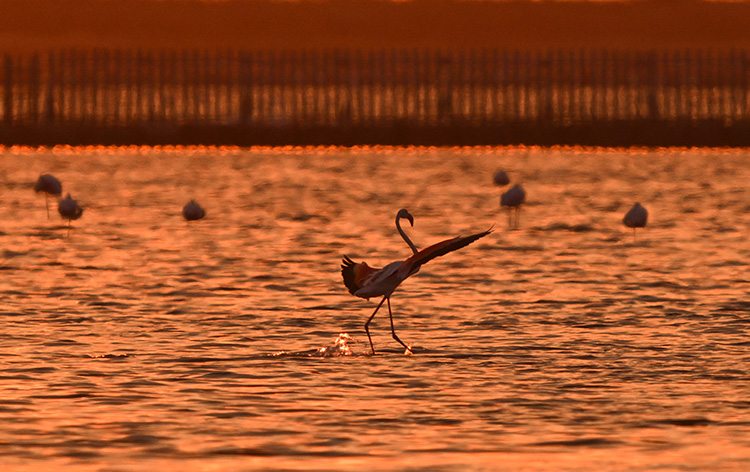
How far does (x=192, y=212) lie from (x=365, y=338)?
985 cm

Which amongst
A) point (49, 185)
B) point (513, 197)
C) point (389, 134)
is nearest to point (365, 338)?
point (513, 197)

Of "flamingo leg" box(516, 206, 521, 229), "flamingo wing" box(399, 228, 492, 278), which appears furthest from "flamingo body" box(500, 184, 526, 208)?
"flamingo wing" box(399, 228, 492, 278)

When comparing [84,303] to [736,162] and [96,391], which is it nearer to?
[96,391]

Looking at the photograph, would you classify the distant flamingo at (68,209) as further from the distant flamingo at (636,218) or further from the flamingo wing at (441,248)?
the flamingo wing at (441,248)

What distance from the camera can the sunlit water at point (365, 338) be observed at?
32.2 ft

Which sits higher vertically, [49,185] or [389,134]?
[389,134]

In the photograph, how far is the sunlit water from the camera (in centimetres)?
981

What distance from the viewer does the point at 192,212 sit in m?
23.8

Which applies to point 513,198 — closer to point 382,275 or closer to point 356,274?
point 356,274

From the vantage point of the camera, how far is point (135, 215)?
2598cm

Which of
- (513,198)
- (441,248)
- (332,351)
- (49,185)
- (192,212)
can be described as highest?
(49,185)

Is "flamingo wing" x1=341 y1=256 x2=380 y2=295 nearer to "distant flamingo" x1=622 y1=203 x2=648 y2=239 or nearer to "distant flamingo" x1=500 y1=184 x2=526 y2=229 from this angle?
"distant flamingo" x1=622 y1=203 x2=648 y2=239

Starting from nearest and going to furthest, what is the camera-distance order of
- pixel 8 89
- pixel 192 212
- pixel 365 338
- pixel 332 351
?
pixel 332 351 < pixel 365 338 < pixel 192 212 < pixel 8 89

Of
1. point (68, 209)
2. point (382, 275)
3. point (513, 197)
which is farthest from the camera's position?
point (513, 197)
